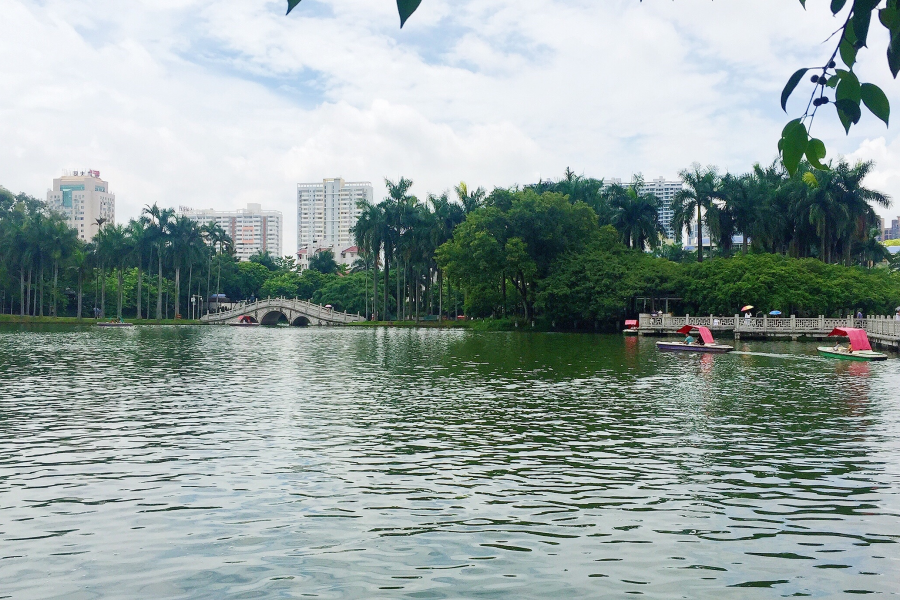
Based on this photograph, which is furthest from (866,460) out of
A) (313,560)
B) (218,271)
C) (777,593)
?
(218,271)

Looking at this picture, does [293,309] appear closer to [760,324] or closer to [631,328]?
[631,328]

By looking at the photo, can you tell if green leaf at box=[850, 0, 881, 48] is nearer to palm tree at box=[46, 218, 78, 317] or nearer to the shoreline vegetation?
the shoreline vegetation

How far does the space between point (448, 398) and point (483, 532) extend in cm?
1212

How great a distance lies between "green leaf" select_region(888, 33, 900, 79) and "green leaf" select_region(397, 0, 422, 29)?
68.3 inches

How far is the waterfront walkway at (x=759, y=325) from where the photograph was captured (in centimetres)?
5616

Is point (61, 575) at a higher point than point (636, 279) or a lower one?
lower

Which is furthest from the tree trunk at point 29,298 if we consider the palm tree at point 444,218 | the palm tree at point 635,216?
the palm tree at point 635,216

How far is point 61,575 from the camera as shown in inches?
294

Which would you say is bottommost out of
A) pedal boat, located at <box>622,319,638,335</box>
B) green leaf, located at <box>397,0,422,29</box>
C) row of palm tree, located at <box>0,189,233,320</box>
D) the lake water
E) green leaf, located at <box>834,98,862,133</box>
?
the lake water

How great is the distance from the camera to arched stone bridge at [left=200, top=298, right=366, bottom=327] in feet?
318

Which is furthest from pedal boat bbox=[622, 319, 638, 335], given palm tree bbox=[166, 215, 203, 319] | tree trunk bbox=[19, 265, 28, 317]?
tree trunk bbox=[19, 265, 28, 317]

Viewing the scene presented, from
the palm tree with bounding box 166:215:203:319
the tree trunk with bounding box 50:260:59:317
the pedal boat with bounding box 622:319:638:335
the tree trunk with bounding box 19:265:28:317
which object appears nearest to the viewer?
the pedal boat with bounding box 622:319:638:335

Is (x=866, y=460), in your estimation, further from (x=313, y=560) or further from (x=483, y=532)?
(x=313, y=560)

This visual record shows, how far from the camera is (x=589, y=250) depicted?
6931cm
